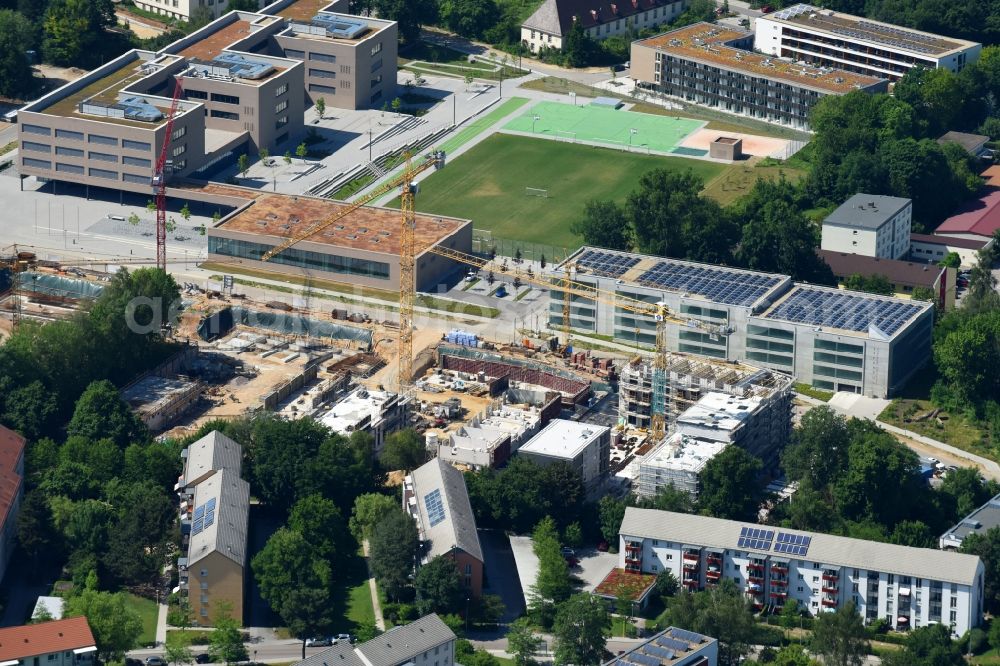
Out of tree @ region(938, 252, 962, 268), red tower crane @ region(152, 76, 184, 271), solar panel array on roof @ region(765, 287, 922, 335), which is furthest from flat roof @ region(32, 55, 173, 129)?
tree @ region(938, 252, 962, 268)

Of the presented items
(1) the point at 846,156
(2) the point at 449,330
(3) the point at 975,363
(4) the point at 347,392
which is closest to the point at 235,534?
(4) the point at 347,392

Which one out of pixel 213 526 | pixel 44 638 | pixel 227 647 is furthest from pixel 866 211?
pixel 44 638

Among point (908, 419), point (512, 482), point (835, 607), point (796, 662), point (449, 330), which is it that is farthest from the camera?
point (449, 330)

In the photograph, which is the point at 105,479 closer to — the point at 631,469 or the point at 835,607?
the point at 631,469

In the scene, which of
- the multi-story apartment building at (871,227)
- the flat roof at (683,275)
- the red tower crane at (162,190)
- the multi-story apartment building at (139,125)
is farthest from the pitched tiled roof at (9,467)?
the multi-story apartment building at (871,227)

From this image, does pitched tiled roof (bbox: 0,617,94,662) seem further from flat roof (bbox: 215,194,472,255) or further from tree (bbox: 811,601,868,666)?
flat roof (bbox: 215,194,472,255)

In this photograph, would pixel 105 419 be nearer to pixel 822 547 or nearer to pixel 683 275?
pixel 683 275
